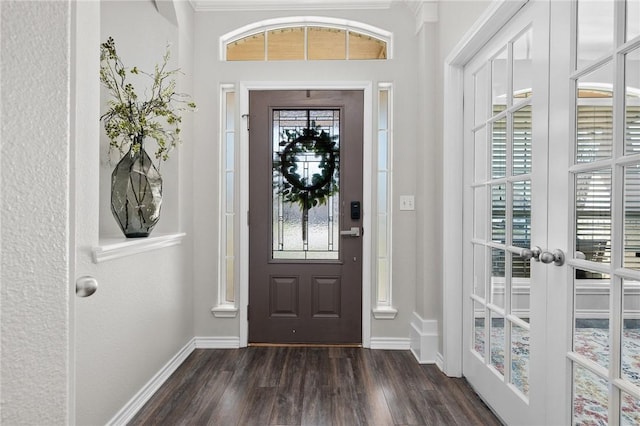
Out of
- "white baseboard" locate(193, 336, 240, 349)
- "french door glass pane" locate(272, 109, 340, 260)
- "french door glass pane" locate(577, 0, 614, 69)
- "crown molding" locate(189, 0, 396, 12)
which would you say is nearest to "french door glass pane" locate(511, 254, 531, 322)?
"french door glass pane" locate(577, 0, 614, 69)

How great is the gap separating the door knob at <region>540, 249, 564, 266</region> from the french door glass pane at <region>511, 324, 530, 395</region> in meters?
0.43

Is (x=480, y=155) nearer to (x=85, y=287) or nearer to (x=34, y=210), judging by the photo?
(x=85, y=287)

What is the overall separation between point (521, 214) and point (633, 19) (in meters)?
0.88

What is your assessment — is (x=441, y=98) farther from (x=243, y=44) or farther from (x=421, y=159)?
(x=243, y=44)

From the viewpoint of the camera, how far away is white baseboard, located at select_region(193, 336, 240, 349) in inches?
122

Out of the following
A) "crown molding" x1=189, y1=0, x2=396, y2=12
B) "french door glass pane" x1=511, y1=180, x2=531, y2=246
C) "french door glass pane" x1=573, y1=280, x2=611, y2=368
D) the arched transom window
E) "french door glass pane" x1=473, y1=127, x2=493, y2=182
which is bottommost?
"french door glass pane" x1=573, y1=280, x2=611, y2=368

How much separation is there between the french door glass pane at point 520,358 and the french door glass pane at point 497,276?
6.6 inches

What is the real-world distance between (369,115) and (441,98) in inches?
22.7

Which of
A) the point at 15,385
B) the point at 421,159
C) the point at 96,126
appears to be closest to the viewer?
the point at 15,385

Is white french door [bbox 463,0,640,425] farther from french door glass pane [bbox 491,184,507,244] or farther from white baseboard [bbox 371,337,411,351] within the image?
white baseboard [bbox 371,337,411,351]

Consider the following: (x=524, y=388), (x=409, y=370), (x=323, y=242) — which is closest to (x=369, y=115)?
(x=323, y=242)

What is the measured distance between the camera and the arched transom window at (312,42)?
3139mm

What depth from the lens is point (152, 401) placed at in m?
2.22

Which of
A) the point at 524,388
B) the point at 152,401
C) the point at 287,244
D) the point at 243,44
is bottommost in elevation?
the point at 152,401
